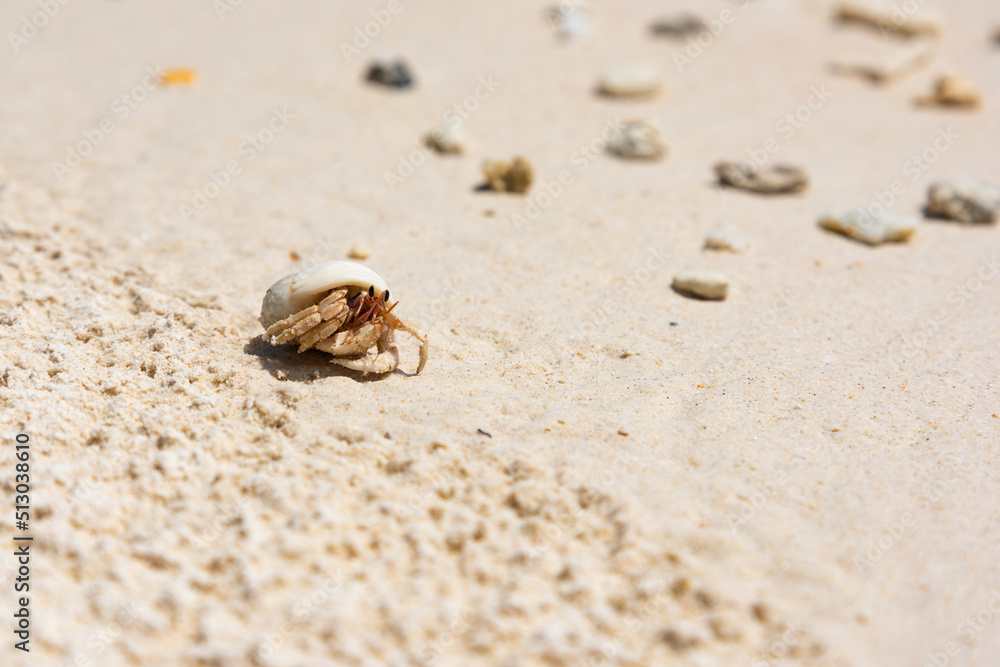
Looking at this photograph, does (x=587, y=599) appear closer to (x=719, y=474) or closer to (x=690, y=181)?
(x=719, y=474)

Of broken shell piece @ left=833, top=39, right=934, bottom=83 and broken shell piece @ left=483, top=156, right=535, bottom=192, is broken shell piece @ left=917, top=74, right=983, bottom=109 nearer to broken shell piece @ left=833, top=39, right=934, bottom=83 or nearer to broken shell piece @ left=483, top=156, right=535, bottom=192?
broken shell piece @ left=833, top=39, right=934, bottom=83

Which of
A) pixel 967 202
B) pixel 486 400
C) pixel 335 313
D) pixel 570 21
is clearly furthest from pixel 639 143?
pixel 335 313

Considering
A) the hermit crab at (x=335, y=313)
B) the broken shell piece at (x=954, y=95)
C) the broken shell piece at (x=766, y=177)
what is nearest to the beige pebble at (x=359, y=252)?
the hermit crab at (x=335, y=313)

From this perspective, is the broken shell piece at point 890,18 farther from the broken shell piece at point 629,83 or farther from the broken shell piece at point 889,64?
the broken shell piece at point 629,83

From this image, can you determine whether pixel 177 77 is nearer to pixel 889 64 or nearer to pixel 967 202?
pixel 967 202

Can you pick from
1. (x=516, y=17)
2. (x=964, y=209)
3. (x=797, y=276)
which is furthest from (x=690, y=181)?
(x=516, y=17)

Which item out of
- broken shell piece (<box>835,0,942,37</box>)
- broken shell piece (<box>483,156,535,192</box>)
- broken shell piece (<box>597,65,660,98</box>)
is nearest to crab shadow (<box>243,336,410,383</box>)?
broken shell piece (<box>483,156,535,192</box>)

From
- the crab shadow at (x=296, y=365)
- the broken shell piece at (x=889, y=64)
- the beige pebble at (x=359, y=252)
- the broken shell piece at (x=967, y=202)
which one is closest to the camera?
the crab shadow at (x=296, y=365)
